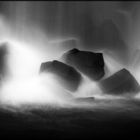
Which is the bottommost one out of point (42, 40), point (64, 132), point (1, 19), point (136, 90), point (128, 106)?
point (64, 132)

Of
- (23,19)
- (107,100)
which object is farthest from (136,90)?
(23,19)

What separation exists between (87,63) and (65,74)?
1.32 m

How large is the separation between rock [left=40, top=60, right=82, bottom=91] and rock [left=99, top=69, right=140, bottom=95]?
3.35ft

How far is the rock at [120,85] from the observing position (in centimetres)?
1223

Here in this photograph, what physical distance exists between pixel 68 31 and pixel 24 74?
5.00 metres

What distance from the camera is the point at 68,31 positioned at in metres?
18.2

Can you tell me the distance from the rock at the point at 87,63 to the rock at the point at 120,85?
0.46 metres

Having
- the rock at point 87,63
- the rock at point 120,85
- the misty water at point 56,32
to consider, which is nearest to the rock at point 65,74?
the rock at point 87,63

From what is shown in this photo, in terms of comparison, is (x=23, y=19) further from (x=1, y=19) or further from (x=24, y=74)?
(x=24, y=74)

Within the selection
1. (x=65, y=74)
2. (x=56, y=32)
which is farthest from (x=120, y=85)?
(x=56, y=32)

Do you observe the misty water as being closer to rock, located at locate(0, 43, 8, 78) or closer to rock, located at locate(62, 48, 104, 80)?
rock, located at locate(0, 43, 8, 78)

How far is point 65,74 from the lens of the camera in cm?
1177

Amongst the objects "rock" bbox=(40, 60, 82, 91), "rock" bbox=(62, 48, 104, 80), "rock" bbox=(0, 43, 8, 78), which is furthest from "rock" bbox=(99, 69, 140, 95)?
"rock" bbox=(0, 43, 8, 78)

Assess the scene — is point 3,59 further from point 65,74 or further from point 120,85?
point 120,85
